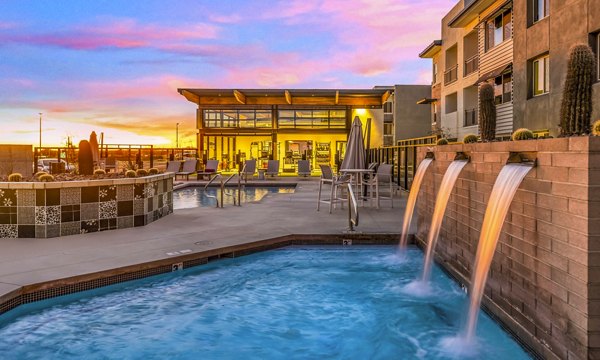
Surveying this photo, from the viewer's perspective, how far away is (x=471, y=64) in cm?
1983

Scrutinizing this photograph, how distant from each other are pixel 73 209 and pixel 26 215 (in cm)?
57

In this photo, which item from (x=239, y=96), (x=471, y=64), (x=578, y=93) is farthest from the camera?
(x=239, y=96)

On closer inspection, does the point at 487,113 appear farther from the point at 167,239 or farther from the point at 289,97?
the point at 289,97

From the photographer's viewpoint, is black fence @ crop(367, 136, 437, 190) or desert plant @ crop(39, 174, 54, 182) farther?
black fence @ crop(367, 136, 437, 190)

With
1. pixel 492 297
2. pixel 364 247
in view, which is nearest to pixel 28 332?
pixel 492 297

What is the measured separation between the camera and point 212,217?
319 inches

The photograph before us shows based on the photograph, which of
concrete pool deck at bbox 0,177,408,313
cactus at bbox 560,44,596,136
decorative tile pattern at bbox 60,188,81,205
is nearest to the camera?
cactus at bbox 560,44,596,136

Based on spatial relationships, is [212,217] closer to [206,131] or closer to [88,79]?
[88,79]

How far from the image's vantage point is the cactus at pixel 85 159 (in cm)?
801

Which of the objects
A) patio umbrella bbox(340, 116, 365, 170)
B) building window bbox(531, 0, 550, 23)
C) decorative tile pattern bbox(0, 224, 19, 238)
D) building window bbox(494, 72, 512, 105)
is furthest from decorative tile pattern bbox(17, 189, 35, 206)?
building window bbox(494, 72, 512, 105)

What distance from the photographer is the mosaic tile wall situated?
20.1 feet

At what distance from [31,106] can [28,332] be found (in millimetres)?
26923

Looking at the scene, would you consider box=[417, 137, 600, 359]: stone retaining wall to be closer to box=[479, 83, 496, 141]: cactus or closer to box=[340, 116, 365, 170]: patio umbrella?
box=[479, 83, 496, 141]: cactus

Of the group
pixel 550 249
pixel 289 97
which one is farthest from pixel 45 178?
pixel 289 97
